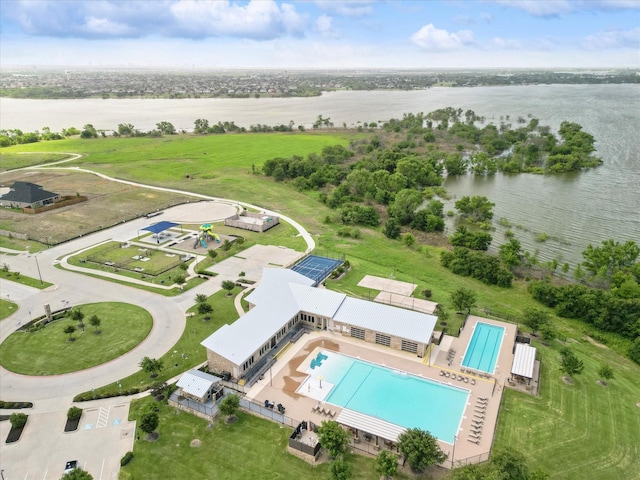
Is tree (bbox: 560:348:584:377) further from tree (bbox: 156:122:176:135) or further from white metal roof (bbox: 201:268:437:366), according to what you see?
tree (bbox: 156:122:176:135)

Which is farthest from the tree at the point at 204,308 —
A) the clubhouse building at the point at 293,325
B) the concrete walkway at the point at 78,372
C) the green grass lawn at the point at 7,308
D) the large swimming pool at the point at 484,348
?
the large swimming pool at the point at 484,348

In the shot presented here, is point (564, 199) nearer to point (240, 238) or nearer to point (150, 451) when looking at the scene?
point (240, 238)

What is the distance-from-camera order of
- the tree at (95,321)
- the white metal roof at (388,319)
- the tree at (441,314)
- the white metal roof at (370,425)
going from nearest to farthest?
the white metal roof at (370,425)
the white metal roof at (388,319)
the tree at (95,321)
the tree at (441,314)

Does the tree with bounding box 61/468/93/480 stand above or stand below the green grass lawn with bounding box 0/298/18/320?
above

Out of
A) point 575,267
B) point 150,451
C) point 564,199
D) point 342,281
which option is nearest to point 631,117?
point 564,199

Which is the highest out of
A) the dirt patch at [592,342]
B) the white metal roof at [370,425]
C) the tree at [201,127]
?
the tree at [201,127]

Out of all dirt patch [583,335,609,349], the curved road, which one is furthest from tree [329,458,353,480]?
dirt patch [583,335,609,349]

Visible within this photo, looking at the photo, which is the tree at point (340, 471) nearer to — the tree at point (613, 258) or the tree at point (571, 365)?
the tree at point (571, 365)

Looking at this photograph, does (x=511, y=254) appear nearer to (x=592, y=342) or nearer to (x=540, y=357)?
(x=592, y=342)
